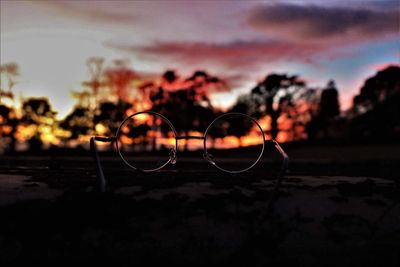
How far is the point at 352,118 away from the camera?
225ft

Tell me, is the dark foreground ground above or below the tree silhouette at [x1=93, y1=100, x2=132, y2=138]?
below

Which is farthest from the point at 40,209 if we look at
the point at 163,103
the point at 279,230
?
the point at 163,103

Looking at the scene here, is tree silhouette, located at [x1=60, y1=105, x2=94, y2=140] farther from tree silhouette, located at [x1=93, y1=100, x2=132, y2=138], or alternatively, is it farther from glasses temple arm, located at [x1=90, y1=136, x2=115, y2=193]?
glasses temple arm, located at [x1=90, y1=136, x2=115, y2=193]

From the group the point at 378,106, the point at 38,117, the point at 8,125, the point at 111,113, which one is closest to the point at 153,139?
the point at 111,113

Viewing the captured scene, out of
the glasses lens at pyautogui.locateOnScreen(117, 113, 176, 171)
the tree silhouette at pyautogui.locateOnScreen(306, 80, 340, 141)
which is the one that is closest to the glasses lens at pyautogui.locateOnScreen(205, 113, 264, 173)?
the glasses lens at pyautogui.locateOnScreen(117, 113, 176, 171)

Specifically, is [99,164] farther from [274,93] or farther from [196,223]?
[274,93]

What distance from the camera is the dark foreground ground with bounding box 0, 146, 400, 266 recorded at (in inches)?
170

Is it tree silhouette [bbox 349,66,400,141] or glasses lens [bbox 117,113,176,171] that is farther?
tree silhouette [bbox 349,66,400,141]

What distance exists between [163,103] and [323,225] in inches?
2373

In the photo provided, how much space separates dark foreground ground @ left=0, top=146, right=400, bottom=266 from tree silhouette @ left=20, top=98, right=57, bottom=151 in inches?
2679

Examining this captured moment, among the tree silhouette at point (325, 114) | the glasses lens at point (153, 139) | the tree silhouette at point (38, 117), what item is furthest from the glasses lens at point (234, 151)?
the tree silhouette at point (38, 117)

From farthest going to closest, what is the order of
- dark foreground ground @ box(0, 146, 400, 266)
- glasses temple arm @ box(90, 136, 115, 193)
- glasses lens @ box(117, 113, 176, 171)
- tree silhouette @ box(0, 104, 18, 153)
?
tree silhouette @ box(0, 104, 18, 153), glasses lens @ box(117, 113, 176, 171), glasses temple arm @ box(90, 136, 115, 193), dark foreground ground @ box(0, 146, 400, 266)

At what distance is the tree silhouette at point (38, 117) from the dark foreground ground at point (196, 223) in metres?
68.0

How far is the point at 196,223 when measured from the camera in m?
4.82
